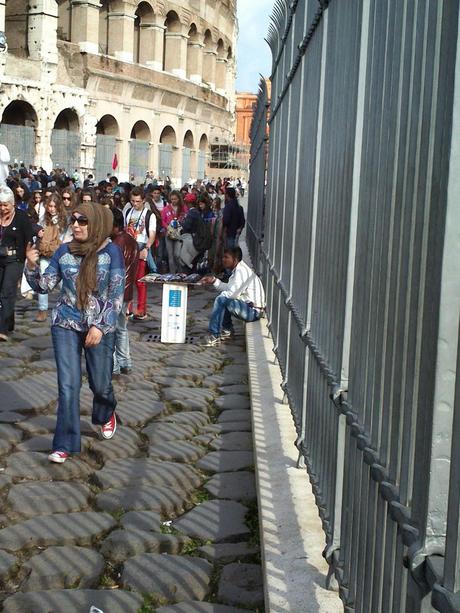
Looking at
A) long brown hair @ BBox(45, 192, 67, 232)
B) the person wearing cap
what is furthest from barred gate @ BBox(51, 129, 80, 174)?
the person wearing cap

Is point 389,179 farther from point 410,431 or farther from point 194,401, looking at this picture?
point 194,401

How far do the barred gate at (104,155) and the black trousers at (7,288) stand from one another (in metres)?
25.8

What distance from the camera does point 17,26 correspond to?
116ft

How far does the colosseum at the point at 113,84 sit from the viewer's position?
32.3m

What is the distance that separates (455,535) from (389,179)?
3.54ft

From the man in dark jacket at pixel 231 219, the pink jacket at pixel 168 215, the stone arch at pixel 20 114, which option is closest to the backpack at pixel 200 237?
the pink jacket at pixel 168 215

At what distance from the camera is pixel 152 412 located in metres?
6.75

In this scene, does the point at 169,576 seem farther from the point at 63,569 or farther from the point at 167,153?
the point at 167,153

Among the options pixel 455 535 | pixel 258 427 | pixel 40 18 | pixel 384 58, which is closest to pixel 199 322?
pixel 258 427

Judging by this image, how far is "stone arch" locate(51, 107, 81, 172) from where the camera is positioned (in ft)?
108

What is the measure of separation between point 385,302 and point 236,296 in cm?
720


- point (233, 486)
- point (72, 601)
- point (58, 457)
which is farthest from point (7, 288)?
point (72, 601)

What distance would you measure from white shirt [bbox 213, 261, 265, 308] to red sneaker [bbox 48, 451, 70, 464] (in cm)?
425

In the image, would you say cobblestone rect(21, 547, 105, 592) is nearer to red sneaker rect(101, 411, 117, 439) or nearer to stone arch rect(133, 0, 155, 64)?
red sneaker rect(101, 411, 117, 439)
